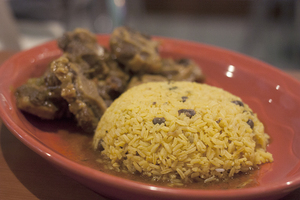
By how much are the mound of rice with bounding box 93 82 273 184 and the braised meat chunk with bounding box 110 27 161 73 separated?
0.59m

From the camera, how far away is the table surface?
1.31 metres

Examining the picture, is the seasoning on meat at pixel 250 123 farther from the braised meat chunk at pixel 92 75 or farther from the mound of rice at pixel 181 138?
the braised meat chunk at pixel 92 75

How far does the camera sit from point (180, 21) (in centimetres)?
752

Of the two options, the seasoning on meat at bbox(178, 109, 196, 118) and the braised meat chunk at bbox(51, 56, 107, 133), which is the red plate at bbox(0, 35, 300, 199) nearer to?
the braised meat chunk at bbox(51, 56, 107, 133)

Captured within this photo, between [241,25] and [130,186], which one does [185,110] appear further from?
[241,25]

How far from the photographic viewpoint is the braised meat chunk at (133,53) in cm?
222

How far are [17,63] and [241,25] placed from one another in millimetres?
6547

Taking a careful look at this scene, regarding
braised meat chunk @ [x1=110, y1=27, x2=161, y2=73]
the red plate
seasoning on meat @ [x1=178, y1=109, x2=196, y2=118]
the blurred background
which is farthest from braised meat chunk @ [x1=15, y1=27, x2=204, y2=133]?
the blurred background

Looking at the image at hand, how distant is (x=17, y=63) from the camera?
2.09 meters

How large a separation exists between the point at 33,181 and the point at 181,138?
835 mm

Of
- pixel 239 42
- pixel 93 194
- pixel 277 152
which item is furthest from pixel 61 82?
pixel 239 42

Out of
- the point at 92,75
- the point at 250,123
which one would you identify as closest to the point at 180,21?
the point at 92,75

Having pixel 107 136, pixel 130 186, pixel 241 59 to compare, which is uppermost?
pixel 241 59

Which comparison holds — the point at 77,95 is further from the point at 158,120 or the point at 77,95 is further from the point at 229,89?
the point at 229,89
